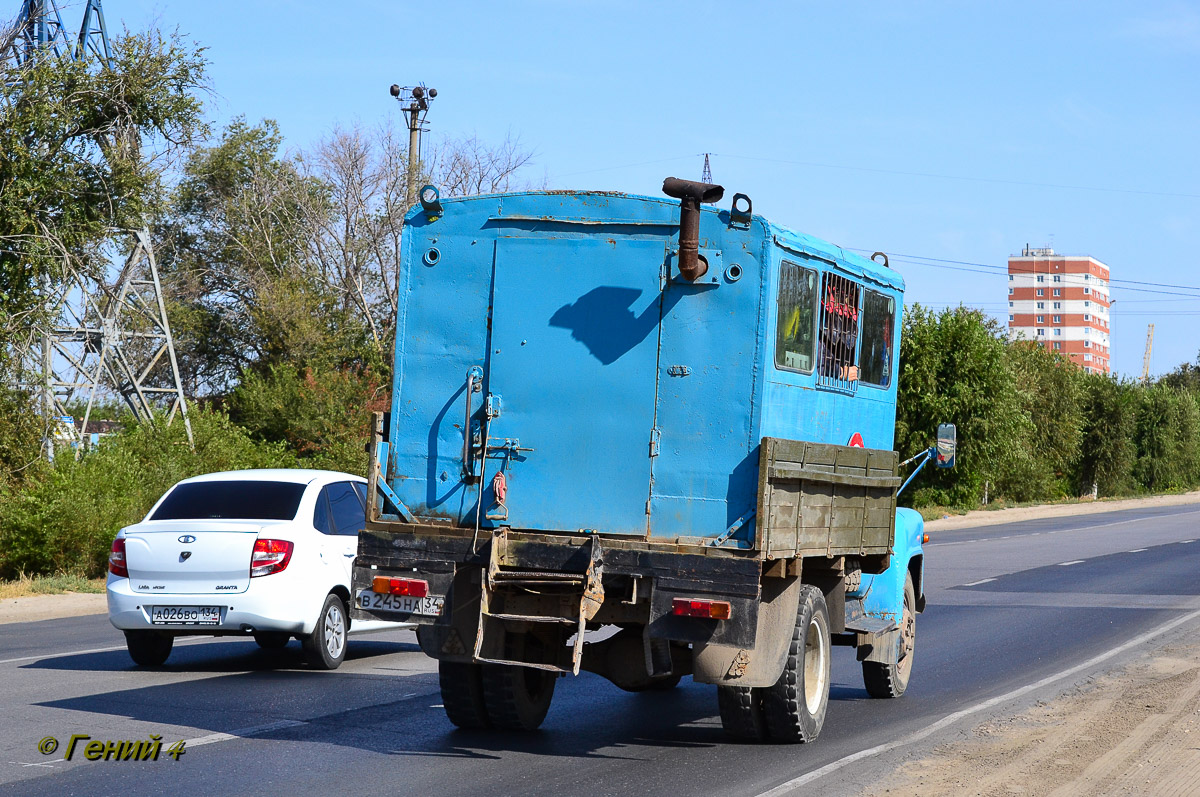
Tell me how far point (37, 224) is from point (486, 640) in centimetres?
1575

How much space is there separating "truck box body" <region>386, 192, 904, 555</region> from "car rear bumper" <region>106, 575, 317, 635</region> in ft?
10.4

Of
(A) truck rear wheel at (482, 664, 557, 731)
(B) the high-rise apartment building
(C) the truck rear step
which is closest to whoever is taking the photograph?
(C) the truck rear step

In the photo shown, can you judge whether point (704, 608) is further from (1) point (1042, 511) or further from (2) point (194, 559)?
(1) point (1042, 511)

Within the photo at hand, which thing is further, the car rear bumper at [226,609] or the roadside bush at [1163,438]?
the roadside bush at [1163,438]

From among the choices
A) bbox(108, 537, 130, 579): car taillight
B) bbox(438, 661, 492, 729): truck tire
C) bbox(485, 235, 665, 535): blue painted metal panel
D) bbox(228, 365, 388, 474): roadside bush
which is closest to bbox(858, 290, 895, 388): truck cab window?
bbox(485, 235, 665, 535): blue painted metal panel

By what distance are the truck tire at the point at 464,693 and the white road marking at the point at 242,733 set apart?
1008 mm

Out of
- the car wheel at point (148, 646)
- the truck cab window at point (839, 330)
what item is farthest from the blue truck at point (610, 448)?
the car wheel at point (148, 646)

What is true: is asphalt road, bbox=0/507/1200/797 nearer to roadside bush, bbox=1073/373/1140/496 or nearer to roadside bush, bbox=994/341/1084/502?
roadside bush, bbox=994/341/1084/502

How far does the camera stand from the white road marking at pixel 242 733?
7.97 metres

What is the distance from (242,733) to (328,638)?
2.96 m

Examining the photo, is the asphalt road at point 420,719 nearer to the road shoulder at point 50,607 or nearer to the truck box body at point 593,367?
the road shoulder at point 50,607

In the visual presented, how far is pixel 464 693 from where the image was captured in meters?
8.49

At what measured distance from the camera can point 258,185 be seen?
48.1 metres

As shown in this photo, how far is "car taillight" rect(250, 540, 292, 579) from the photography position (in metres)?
10.6
